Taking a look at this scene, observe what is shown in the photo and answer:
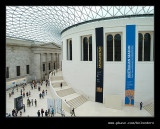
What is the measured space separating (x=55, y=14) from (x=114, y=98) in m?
24.3

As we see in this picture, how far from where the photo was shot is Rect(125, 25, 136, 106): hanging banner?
15273 millimetres

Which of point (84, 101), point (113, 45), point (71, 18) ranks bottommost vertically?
point (84, 101)

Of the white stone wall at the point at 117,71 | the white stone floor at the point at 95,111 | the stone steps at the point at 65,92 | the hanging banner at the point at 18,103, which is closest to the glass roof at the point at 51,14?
the white stone wall at the point at 117,71

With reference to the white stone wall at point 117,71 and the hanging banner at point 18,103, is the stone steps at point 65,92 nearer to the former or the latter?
the white stone wall at point 117,71

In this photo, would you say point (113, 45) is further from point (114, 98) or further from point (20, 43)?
point (20, 43)

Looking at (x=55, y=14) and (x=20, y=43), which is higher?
(x=55, y=14)

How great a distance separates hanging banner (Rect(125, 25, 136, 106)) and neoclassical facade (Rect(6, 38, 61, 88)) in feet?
80.6

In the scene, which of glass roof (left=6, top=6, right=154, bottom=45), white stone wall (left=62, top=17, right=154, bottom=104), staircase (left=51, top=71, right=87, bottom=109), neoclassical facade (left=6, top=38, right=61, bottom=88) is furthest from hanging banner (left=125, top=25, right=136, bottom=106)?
neoclassical facade (left=6, top=38, right=61, bottom=88)

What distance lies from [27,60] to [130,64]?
2828 centimetres

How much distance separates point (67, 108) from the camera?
582 inches

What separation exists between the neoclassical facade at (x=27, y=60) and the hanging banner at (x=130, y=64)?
80.6 feet

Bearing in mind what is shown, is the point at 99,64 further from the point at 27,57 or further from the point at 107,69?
the point at 27,57

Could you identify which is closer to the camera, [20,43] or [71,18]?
[71,18]
